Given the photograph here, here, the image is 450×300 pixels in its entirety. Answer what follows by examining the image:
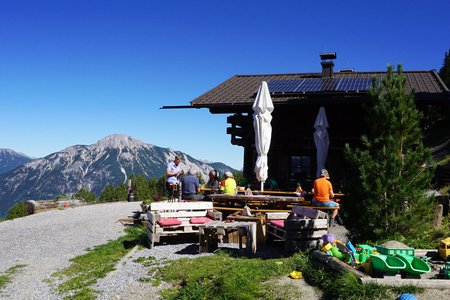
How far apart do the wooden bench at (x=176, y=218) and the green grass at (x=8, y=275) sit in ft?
8.40

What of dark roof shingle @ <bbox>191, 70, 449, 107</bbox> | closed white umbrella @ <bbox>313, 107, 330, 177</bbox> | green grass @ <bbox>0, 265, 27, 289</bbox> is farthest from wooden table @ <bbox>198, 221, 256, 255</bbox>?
dark roof shingle @ <bbox>191, 70, 449, 107</bbox>

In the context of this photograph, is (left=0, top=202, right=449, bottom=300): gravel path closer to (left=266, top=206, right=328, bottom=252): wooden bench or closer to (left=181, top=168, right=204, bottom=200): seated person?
(left=266, top=206, right=328, bottom=252): wooden bench

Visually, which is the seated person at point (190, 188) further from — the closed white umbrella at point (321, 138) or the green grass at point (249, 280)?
the green grass at point (249, 280)

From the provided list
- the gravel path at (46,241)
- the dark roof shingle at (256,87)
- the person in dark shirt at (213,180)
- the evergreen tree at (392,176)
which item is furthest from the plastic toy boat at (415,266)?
the dark roof shingle at (256,87)

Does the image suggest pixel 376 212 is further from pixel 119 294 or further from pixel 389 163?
pixel 119 294

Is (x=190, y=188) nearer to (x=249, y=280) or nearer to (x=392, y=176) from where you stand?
(x=392, y=176)

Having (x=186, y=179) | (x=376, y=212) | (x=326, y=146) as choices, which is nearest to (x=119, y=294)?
(x=376, y=212)

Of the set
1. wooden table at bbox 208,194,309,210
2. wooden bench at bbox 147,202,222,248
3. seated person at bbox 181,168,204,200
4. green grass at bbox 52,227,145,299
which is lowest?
green grass at bbox 52,227,145,299

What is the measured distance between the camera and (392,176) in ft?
23.6

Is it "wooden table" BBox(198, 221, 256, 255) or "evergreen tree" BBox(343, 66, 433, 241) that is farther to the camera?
"wooden table" BBox(198, 221, 256, 255)

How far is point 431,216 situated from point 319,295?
323 centimetres

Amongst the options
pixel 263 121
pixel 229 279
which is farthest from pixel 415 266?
pixel 263 121

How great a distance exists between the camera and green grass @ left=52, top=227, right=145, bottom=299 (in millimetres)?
6721

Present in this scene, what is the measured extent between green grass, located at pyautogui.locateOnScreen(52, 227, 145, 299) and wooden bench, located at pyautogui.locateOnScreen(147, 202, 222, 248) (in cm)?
83
